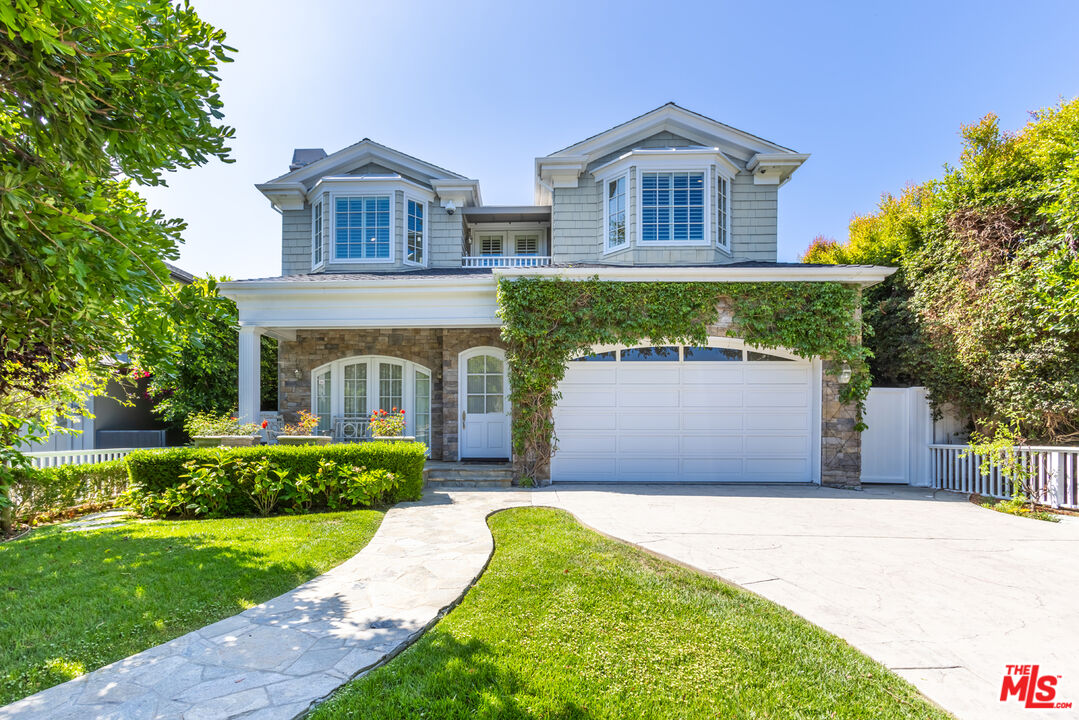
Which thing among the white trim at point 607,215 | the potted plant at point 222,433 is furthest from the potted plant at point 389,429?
the white trim at point 607,215

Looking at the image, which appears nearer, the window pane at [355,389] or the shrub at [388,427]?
the shrub at [388,427]

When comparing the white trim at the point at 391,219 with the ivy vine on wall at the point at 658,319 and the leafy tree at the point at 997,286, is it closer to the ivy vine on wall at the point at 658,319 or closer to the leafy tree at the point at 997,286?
the ivy vine on wall at the point at 658,319

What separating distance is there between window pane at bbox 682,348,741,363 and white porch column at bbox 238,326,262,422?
8030 mm

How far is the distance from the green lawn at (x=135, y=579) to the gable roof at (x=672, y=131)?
8.91 metres

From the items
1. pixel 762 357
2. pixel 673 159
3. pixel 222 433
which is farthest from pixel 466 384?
pixel 673 159

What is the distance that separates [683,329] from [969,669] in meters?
6.14

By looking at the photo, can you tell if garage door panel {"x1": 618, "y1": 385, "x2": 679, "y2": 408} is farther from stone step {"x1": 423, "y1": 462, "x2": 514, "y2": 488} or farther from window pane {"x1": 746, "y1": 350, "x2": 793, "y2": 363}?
stone step {"x1": 423, "y1": 462, "x2": 514, "y2": 488}

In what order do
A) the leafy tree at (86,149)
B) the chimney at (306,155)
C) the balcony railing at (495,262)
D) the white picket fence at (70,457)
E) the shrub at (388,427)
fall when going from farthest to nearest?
the chimney at (306,155), the balcony railing at (495,262), the shrub at (388,427), the white picket fence at (70,457), the leafy tree at (86,149)

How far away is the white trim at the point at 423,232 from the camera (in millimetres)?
11203

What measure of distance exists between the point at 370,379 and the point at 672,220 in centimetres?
746

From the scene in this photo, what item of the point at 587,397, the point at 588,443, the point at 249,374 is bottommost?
the point at 588,443

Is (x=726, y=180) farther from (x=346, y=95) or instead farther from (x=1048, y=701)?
(x=1048, y=701)

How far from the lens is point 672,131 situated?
11.0 meters

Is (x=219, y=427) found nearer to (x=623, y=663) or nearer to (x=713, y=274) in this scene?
(x=623, y=663)
